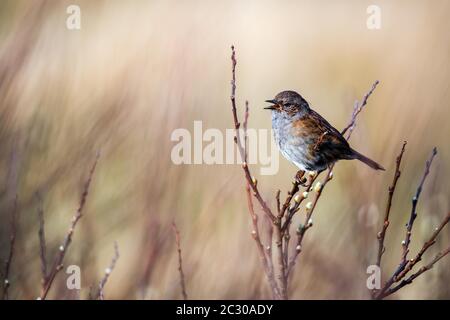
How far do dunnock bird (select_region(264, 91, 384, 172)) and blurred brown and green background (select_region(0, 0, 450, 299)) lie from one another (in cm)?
15

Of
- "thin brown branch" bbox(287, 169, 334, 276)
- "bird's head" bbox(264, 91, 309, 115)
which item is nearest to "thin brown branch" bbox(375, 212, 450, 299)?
"thin brown branch" bbox(287, 169, 334, 276)

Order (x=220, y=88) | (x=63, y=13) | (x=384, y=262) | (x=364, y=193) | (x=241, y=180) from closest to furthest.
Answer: (x=364, y=193) < (x=241, y=180) < (x=384, y=262) < (x=63, y=13) < (x=220, y=88)

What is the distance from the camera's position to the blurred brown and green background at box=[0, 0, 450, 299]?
3783 millimetres

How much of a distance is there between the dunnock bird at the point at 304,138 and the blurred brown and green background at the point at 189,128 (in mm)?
150

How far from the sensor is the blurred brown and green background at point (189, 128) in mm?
3783

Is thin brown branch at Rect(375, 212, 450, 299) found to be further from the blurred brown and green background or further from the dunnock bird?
the dunnock bird

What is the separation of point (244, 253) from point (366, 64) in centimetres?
321

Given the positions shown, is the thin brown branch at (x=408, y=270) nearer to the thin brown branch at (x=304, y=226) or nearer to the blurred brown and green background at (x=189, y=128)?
the thin brown branch at (x=304, y=226)

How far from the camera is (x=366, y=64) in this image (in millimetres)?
6500

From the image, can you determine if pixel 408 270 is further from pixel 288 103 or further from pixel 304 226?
pixel 288 103

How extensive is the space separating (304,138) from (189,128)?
40.6 inches

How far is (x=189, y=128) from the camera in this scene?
4742 millimetres

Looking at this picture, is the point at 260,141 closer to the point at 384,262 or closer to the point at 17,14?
the point at 384,262
